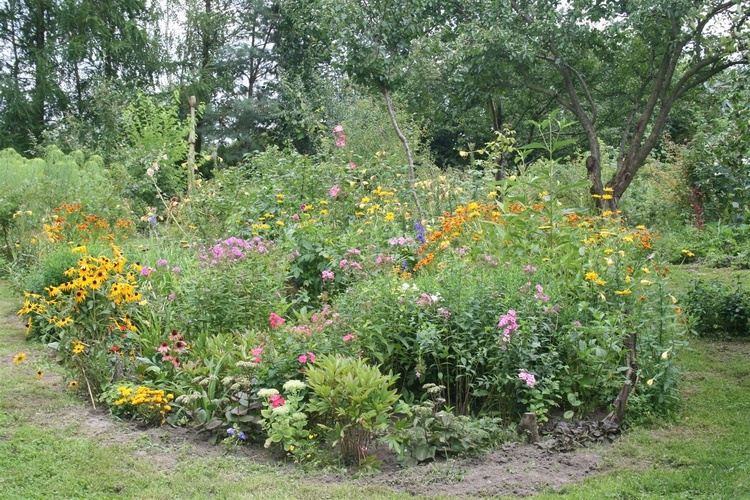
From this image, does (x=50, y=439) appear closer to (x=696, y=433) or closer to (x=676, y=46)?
A: (x=696, y=433)

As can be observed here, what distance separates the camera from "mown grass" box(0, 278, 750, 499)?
2875 millimetres

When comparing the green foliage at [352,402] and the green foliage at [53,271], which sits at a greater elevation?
the green foliage at [53,271]

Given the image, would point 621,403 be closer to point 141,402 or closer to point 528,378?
point 528,378

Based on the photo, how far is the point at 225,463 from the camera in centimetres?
318

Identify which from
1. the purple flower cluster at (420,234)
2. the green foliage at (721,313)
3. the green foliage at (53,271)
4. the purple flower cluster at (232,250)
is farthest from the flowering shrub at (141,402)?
the green foliage at (721,313)

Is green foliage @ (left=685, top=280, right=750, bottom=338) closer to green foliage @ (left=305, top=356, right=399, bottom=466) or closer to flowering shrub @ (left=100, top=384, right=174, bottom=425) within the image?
green foliage @ (left=305, top=356, right=399, bottom=466)

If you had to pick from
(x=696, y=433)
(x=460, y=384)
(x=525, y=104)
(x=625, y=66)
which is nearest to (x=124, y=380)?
(x=460, y=384)

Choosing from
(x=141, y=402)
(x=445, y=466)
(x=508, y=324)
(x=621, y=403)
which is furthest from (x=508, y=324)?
(x=141, y=402)

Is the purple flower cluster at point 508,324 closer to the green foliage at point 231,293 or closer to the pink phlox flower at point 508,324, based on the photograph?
the pink phlox flower at point 508,324

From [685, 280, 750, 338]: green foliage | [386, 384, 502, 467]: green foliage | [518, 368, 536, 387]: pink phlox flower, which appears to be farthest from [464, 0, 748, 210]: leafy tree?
[386, 384, 502, 467]: green foliage

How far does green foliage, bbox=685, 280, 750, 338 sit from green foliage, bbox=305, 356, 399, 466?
10.1ft

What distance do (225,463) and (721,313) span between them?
4.05 meters

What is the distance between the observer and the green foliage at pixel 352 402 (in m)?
3.16

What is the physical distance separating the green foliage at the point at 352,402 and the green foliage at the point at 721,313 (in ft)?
10.1
